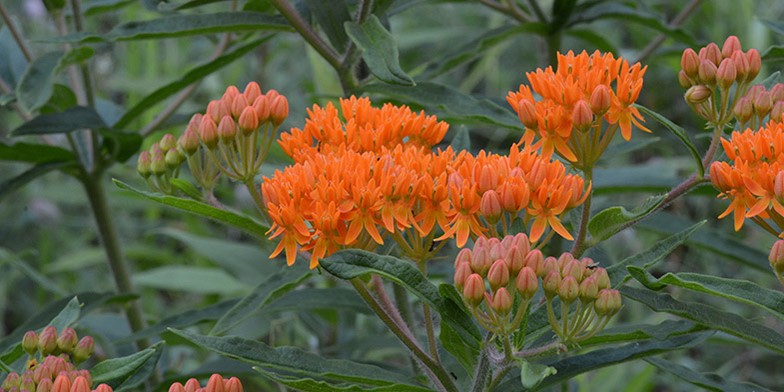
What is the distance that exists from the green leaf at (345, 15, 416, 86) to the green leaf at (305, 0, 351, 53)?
0.11m

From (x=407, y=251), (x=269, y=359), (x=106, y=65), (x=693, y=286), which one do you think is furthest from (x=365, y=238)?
(x=106, y=65)

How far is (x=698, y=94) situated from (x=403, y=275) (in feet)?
2.23

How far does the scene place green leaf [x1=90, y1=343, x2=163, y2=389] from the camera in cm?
174

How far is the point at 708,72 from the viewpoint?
188 cm

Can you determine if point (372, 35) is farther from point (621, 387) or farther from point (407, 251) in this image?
point (621, 387)

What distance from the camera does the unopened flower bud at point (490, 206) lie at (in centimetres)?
168

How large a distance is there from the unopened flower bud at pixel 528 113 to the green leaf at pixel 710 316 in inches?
13.3

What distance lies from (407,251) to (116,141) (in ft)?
4.38

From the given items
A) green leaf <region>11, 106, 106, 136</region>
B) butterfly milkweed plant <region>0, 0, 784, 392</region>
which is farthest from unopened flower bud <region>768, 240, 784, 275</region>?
green leaf <region>11, 106, 106, 136</region>

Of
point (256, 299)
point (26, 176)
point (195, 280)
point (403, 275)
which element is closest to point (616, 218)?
point (403, 275)

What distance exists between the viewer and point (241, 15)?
2443mm

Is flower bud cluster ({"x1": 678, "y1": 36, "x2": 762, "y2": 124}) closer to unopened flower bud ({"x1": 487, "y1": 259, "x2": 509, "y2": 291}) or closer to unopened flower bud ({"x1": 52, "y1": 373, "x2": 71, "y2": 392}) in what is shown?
unopened flower bud ({"x1": 487, "y1": 259, "x2": 509, "y2": 291})

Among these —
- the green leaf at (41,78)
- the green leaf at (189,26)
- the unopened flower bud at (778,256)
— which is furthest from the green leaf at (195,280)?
the unopened flower bud at (778,256)

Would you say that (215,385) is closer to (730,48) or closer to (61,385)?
(61,385)
